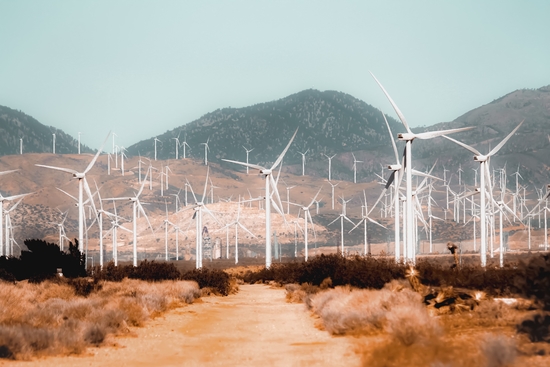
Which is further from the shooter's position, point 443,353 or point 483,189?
point 483,189

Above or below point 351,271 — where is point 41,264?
below

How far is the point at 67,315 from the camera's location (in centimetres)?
2575

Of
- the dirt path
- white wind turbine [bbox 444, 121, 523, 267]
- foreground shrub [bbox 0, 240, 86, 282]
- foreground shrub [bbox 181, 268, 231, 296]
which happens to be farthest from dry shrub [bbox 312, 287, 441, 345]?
white wind turbine [bbox 444, 121, 523, 267]

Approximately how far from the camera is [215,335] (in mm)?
25516

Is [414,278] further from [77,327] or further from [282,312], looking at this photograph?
[77,327]

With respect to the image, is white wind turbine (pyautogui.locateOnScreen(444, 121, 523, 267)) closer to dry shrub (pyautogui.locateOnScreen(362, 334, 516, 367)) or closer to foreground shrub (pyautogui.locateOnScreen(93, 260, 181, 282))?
foreground shrub (pyautogui.locateOnScreen(93, 260, 181, 282))

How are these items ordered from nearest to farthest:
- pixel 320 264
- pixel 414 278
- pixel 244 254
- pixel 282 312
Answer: pixel 414 278 → pixel 282 312 → pixel 320 264 → pixel 244 254

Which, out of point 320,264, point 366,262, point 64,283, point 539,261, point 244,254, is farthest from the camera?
point 244,254

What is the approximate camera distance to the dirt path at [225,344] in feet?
62.0

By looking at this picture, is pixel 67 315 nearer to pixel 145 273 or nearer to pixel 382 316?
pixel 382 316

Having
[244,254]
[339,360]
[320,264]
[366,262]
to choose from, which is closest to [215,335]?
[339,360]

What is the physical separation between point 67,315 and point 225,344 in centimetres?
570

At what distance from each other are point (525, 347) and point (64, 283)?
30.0m

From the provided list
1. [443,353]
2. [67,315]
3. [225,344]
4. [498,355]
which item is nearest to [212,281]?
[67,315]
